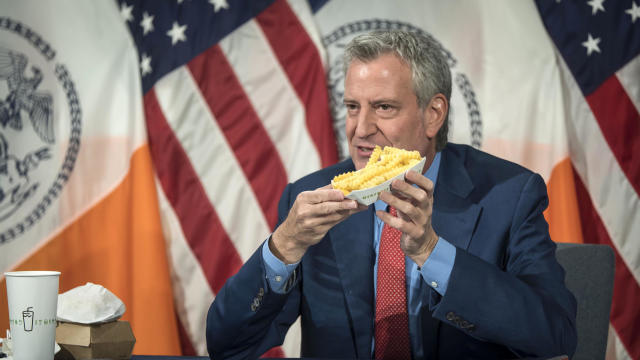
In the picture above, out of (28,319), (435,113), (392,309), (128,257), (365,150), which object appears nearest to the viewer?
(28,319)

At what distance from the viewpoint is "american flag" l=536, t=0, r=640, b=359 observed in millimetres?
3230

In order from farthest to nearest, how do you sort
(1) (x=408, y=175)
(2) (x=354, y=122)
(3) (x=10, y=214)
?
(3) (x=10, y=214) → (2) (x=354, y=122) → (1) (x=408, y=175)

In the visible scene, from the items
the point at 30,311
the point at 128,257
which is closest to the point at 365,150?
the point at 30,311

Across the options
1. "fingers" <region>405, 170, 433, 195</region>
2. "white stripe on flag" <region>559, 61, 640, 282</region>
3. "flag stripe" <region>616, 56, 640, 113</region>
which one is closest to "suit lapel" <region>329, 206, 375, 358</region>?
"fingers" <region>405, 170, 433, 195</region>

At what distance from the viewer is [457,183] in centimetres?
198

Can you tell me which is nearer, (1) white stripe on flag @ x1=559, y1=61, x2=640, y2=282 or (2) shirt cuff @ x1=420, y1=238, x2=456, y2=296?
(2) shirt cuff @ x1=420, y1=238, x2=456, y2=296

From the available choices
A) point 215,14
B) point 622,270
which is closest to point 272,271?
point 215,14

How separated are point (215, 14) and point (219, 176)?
87 centimetres

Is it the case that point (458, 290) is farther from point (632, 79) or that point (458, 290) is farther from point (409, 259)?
point (632, 79)

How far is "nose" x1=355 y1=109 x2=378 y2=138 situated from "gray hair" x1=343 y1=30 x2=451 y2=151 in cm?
17

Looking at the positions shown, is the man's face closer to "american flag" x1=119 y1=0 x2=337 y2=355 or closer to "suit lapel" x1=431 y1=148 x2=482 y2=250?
"suit lapel" x1=431 y1=148 x2=482 y2=250

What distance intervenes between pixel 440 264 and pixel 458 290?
Answer: 0.07 metres

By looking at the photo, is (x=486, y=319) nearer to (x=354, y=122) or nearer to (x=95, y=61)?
(x=354, y=122)

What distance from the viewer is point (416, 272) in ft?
6.10
